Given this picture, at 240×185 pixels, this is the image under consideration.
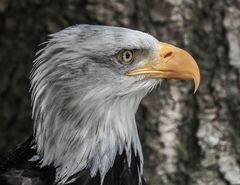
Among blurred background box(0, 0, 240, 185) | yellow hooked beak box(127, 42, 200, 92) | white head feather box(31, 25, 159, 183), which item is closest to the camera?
white head feather box(31, 25, 159, 183)

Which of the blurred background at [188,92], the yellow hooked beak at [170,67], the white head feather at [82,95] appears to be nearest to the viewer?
the white head feather at [82,95]

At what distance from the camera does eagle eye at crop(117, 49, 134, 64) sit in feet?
14.2

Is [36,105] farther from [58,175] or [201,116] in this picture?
[201,116]

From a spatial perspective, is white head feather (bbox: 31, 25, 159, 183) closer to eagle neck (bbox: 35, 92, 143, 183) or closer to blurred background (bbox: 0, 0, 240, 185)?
eagle neck (bbox: 35, 92, 143, 183)

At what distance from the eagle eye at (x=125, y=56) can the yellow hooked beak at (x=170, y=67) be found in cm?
8

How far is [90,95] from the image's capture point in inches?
170

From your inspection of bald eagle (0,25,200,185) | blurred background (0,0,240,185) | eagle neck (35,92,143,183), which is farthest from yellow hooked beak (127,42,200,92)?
blurred background (0,0,240,185)

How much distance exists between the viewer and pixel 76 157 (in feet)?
14.3

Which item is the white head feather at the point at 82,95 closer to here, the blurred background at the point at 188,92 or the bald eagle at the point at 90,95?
the bald eagle at the point at 90,95

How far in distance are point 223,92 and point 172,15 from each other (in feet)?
2.45

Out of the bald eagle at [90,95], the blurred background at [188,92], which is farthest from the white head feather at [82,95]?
the blurred background at [188,92]

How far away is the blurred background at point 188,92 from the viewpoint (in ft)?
19.3

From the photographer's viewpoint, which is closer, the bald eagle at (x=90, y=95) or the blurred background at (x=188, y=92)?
the bald eagle at (x=90, y=95)

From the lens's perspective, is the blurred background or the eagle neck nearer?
the eagle neck
